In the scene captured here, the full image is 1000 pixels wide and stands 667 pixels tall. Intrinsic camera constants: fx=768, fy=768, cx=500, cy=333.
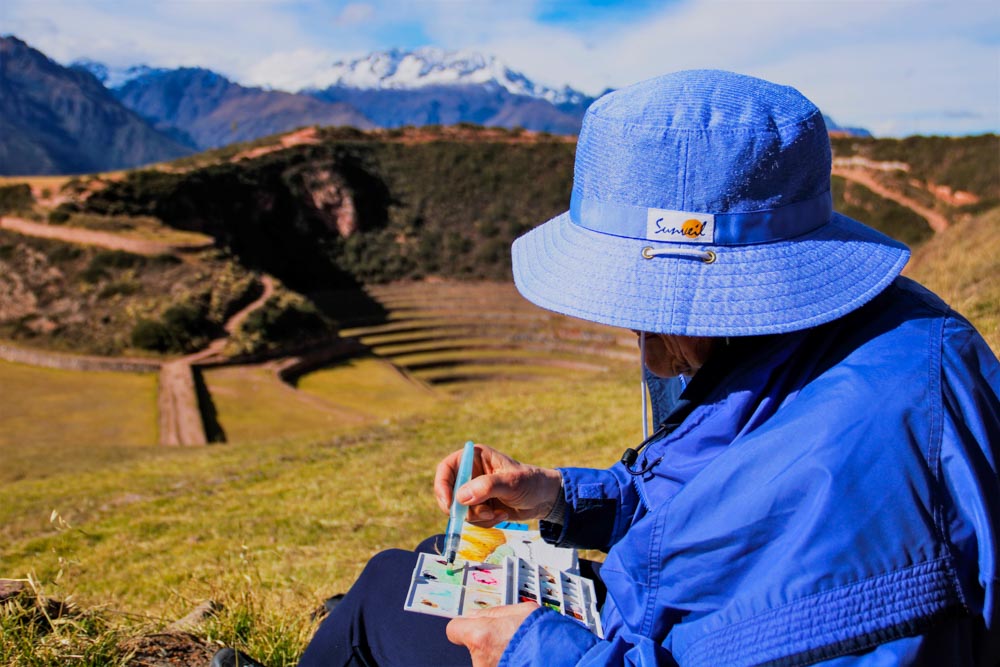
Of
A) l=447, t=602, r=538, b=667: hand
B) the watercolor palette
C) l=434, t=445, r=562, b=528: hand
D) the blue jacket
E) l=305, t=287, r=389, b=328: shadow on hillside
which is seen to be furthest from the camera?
l=305, t=287, r=389, b=328: shadow on hillside

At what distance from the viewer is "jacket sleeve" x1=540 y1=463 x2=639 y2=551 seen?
2102 mm

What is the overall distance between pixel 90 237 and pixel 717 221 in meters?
30.2

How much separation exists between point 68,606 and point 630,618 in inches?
81.3

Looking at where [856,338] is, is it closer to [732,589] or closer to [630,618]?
[732,589]

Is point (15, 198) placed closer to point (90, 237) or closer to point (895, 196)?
point (90, 237)

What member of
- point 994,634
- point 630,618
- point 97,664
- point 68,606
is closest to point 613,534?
point 630,618

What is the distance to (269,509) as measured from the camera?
22.6 feet

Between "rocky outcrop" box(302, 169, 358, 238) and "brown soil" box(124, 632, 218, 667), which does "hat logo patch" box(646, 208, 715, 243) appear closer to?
"brown soil" box(124, 632, 218, 667)

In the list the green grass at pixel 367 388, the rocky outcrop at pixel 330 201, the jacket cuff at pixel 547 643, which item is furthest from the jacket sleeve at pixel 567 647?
the rocky outcrop at pixel 330 201

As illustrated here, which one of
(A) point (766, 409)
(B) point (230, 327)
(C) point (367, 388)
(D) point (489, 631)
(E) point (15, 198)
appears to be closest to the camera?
(A) point (766, 409)

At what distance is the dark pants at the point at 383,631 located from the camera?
188 cm

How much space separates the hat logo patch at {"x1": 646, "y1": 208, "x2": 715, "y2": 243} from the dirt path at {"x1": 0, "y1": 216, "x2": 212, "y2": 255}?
28.7m

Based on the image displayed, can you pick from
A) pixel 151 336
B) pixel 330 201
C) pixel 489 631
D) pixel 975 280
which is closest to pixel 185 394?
pixel 151 336

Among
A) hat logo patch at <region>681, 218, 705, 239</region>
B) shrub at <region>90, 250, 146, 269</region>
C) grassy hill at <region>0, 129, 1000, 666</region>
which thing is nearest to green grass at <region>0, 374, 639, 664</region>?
grassy hill at <region>0, 129, 1000, 666</region>
